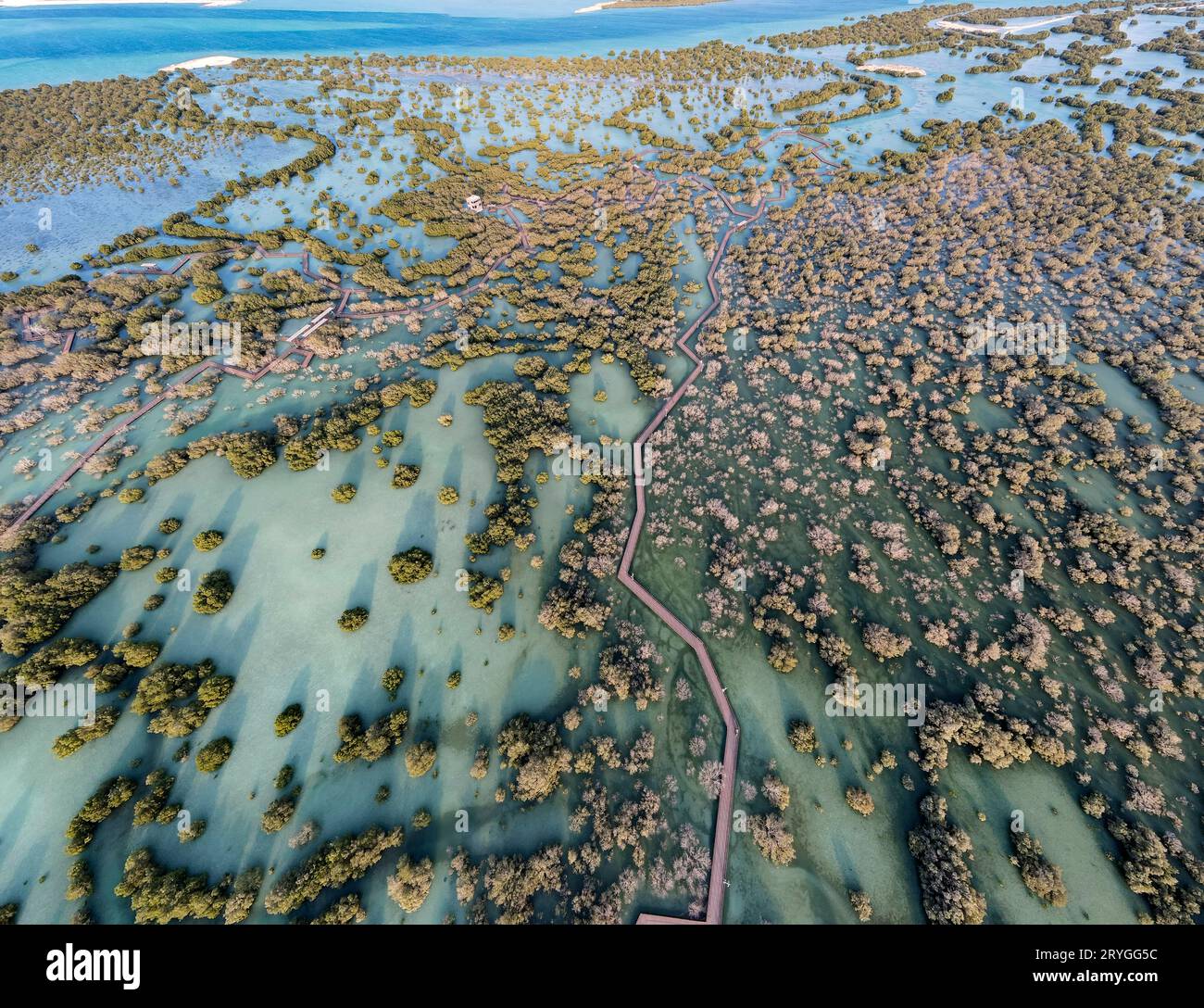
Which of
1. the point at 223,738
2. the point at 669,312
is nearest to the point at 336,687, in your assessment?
the point at 223,738

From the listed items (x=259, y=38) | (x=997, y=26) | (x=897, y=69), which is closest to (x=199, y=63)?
(x=259, y=38)

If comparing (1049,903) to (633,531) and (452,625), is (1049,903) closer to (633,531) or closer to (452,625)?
(633,531)

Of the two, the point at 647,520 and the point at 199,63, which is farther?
the point at 199,63

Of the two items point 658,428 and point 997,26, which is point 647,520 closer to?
point 658,428

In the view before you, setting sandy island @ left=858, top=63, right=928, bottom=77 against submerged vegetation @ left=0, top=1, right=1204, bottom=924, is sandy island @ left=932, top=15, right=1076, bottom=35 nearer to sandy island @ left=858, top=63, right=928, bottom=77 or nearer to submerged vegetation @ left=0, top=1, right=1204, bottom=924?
sandy island @ left=858, top=63, right=928, bottom=77

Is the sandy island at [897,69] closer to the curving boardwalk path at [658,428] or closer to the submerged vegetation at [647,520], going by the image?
the submerged vegetation at [647,520]

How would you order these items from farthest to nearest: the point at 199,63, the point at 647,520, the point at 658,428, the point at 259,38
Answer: the point at 259,38
the point at 199,63
the point at 658,428
the point at 647,520

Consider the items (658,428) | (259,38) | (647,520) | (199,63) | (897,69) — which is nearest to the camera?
(647,520)

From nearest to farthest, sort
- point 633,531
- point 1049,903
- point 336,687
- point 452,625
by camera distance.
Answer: point 1049,903 → point 336,687 → point 452,625 → point 633,531

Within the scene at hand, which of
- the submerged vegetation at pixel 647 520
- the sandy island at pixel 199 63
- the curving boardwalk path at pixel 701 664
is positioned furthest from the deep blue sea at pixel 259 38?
the curving boardwalk path at pixel 701 664
